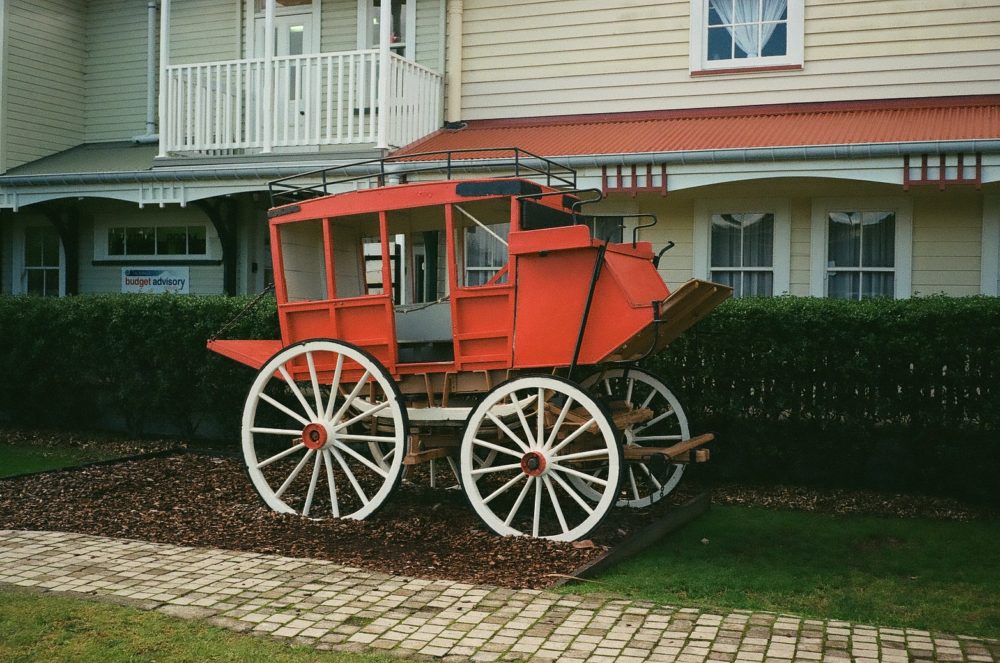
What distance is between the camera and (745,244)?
12430mm

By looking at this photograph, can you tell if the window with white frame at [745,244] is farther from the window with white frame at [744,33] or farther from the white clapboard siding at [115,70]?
the white clapboard siding at [115,70]

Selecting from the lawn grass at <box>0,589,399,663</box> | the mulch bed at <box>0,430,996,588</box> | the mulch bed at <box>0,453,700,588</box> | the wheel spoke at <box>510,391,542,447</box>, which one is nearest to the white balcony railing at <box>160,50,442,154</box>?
the mulch bed at <box>0,430,996,588</box>

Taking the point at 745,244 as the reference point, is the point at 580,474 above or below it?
below

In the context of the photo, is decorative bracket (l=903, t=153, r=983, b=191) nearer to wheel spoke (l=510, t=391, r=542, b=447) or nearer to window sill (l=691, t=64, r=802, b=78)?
window sill (l=691, t=64, r=802, b=78)

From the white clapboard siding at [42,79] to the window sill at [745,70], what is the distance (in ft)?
34.9

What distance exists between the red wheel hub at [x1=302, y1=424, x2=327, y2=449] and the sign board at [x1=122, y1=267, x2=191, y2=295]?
949cm

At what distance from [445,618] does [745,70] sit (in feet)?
31.7

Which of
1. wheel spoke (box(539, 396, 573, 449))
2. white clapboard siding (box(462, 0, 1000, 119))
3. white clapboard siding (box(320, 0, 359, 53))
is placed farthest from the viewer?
white clapboard siding (box(320, 0, 359, 53))

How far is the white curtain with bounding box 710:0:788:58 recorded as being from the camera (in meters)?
12.9

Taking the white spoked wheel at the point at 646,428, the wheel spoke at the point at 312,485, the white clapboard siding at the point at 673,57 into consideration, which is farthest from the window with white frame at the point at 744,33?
the wheel spoke at the point at 312,485

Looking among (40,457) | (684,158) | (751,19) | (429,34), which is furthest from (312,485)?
(429,34)

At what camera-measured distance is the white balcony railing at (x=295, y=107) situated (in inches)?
513

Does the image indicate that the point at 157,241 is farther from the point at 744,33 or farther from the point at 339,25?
the point at 744,33

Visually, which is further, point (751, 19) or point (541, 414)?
point (751, 19)
